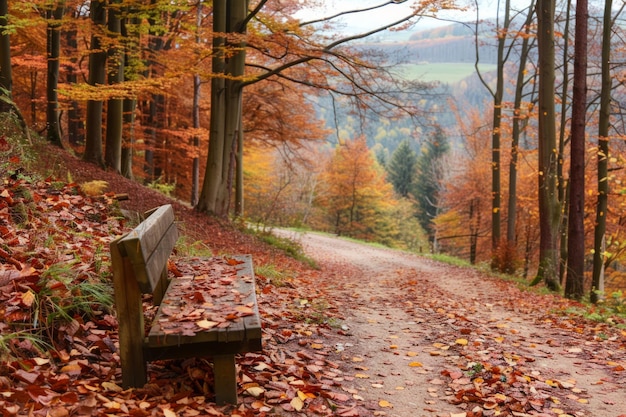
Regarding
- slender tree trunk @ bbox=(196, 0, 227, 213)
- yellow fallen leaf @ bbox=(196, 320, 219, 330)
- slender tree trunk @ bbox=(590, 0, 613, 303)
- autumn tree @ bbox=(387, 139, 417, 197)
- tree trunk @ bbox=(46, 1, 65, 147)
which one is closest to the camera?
yellow fallen leaf @ bbox=(196, 320, 219, 330)

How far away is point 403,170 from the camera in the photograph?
181 ft

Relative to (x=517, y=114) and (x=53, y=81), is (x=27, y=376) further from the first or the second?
(x=517, y=114)

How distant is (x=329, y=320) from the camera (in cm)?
563

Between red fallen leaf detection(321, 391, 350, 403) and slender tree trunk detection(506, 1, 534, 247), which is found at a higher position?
slender tree trunk detection(506, 1, 534, 247)

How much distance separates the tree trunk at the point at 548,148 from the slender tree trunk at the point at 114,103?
9.13 meters

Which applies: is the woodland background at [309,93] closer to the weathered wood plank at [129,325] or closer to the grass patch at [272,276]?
the grass patch at [272,276]

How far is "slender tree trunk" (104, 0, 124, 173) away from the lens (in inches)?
459

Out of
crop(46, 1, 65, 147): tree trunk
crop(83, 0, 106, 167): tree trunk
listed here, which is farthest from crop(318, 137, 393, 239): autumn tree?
crop(83, 0, 106, 167): tree trunk

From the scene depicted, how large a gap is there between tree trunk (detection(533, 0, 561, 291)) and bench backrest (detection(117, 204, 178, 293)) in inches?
374

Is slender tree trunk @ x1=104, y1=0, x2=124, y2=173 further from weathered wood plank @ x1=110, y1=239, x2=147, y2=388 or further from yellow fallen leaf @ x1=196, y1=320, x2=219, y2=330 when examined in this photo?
yellow fallen leaf @ x1=196, y1=320, x2=219, y2=330

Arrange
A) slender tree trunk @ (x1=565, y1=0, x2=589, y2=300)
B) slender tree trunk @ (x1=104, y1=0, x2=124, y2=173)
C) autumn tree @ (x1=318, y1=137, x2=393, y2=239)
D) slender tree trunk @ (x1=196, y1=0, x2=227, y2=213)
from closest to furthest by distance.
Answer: slender tree trunk @ (x1=565, y1=0, x2=589, y2=300) < slender tree trunk @ (x1=104, y1=0, x2=124, y2=173) < slender tree trunk @ (x1=196, y1=0, x2=227, y2=213) < autumn tree @ (x1=318, y1=137, x2=393, y2=239)

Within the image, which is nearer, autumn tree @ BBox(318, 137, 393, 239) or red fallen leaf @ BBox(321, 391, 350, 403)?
red fallen leaf @ BBox(321, 391, 350, 403)

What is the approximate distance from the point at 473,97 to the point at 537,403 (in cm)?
12801

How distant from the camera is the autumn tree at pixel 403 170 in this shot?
5494cm
